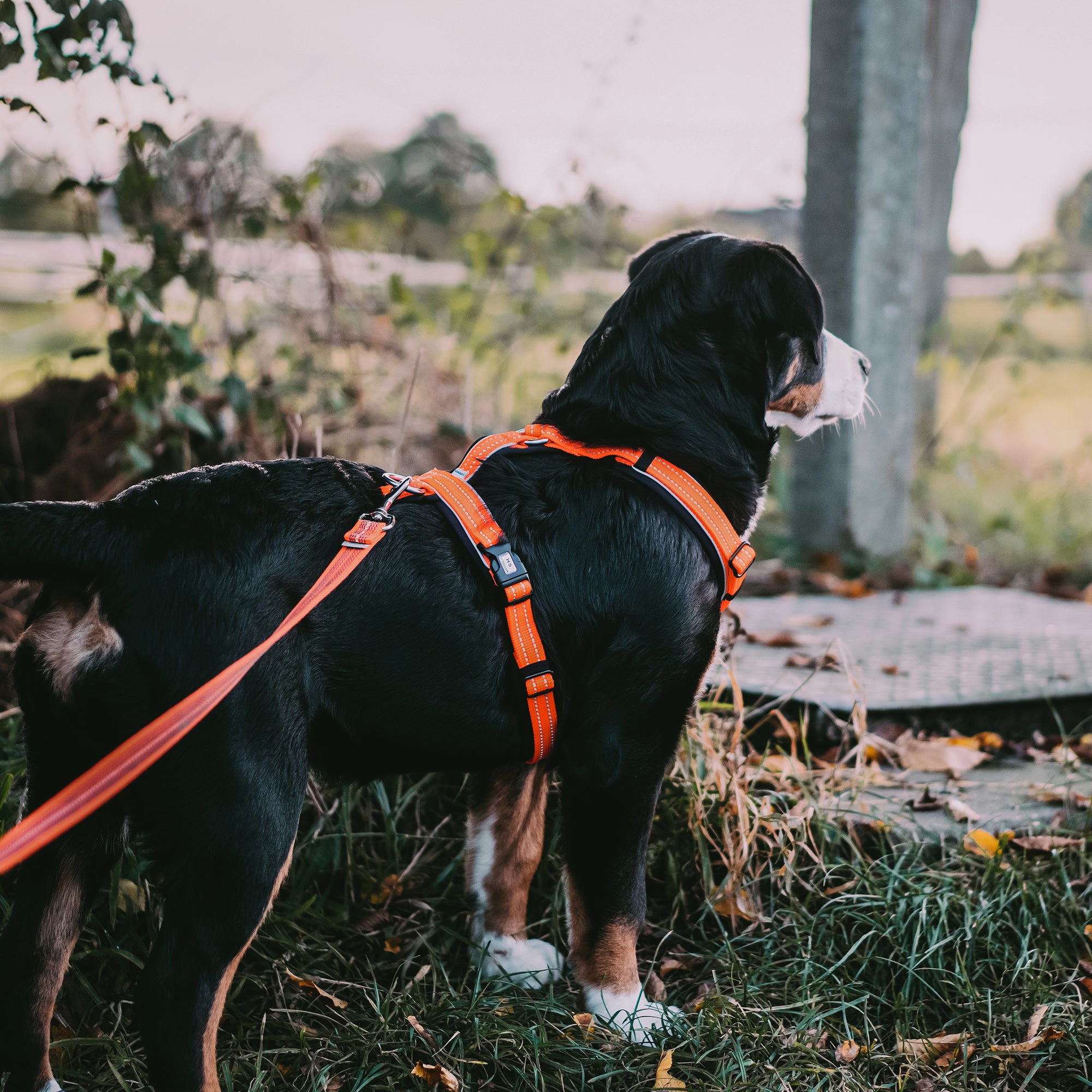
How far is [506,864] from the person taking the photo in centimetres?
259

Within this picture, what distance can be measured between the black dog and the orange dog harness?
34 mm

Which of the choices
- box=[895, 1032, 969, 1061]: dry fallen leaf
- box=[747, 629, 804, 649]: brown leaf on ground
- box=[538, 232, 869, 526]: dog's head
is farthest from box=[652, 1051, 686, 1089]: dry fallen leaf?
box=[747, 629, 804, 649]: brown leaf on ground

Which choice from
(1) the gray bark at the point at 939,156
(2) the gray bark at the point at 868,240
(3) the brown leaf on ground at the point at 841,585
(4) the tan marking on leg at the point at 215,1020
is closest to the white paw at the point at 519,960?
(4) the tan marking on leg at the point at 215,1020

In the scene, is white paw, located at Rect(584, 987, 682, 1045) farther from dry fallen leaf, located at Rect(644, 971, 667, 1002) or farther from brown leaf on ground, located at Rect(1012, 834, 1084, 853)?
brown leaf on ground, located at Rect(1012, 834, 1084, 853)

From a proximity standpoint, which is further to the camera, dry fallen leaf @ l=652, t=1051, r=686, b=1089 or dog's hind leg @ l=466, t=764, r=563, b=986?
dog's hind leg @ l=466, t=764, r=563, b=986

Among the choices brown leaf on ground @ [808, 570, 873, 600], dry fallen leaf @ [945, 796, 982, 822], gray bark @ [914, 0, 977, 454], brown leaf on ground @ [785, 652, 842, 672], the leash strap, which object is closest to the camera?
the leash strap

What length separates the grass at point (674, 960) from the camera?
87.1 inches

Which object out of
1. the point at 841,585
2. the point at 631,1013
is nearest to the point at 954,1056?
the point at 631,1013

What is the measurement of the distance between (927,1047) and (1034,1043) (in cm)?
23

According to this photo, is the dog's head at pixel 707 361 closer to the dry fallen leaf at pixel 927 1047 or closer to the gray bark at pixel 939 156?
the dry fallen leaf at pixel 927 1047

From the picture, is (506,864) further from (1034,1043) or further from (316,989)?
(1034,1043)

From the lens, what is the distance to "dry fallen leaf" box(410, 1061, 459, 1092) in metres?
2.13

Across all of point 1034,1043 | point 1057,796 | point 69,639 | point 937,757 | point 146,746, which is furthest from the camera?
point 937,757

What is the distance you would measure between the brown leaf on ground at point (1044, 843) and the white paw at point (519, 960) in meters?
1.32
